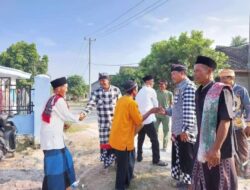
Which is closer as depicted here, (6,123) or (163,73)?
(6,123)

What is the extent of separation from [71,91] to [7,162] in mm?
51777

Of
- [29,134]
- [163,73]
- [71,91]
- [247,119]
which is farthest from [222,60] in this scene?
[71,91]

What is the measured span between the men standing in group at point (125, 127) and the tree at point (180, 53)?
15.6 m

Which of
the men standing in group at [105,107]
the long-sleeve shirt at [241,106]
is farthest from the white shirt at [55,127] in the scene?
the long-sleeve shirt at [241,106]

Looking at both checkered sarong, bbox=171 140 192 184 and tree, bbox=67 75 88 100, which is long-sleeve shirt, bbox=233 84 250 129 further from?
tree, bbox=67 75 88 100

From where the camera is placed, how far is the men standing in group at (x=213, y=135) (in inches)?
122

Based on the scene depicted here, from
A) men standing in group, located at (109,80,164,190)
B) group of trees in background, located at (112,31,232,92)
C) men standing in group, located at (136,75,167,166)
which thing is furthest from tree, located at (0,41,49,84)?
men standing in group, located at (109,80,164,190)

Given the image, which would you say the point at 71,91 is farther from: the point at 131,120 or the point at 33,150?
the point at 131,120

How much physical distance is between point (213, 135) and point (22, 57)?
3191 cm

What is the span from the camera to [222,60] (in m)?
21.5

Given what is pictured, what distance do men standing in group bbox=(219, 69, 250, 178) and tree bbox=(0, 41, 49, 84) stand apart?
94.1 ft

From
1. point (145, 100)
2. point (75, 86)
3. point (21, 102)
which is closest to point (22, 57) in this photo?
point (21, 102)

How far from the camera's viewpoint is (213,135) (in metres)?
3.20

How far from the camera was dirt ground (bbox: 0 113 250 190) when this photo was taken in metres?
5.48
